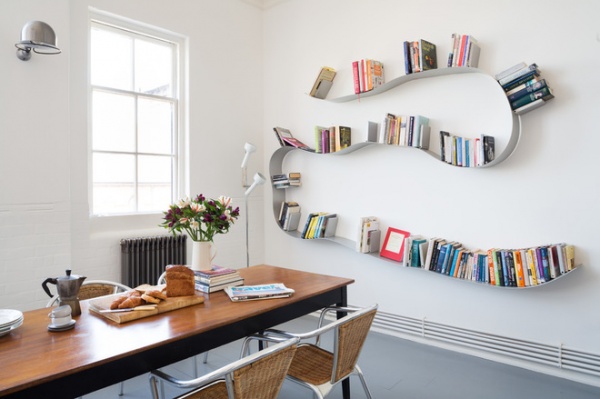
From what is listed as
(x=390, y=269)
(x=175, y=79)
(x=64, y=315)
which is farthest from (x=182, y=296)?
(x=175, y=79)

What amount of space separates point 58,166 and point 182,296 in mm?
1920

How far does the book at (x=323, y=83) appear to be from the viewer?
4236 mm

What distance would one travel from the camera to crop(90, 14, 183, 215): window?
3.84 metres

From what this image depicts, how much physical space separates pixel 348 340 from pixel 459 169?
6.73ft

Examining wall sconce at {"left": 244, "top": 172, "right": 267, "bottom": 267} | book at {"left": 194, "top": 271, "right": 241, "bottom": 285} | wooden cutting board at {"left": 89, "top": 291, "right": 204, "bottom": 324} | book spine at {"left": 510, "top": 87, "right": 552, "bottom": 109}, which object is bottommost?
wooden cutting board at {"left": 89, "top": 291, "right": 204, "bottom": 324}

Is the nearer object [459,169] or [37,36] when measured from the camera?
[37,36]

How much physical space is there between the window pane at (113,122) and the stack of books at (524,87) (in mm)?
3203

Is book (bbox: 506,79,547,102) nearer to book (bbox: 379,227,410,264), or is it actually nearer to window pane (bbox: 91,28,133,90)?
book (bbox: 379,227,410,264)

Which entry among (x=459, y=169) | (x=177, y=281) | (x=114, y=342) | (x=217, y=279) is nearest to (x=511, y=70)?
(x=459, y=169)

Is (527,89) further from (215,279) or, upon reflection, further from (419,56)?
(215,279)

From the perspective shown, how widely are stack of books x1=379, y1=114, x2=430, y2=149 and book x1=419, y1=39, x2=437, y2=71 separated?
413 millimetres

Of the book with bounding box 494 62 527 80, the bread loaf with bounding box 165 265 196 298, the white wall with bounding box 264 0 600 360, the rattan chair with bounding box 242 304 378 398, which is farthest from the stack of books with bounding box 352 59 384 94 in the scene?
the bread loaf with bounding box 165 265 196 298

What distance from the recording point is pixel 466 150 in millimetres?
3285

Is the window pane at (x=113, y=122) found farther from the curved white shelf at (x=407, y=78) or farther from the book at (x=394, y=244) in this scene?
the book at (x=394, y=244)
